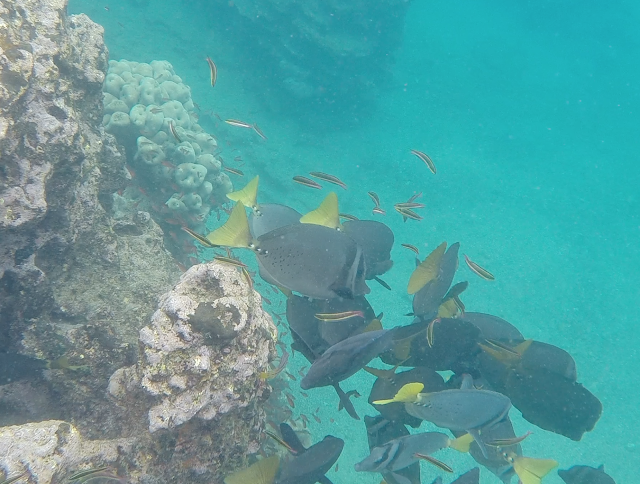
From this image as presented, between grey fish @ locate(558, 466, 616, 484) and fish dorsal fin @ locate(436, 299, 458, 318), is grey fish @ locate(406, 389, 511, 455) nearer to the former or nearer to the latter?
fish dorsal fin @ locate(436, 299, 458, 318)

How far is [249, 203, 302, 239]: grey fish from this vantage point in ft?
11.5

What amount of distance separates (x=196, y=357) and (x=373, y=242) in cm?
184

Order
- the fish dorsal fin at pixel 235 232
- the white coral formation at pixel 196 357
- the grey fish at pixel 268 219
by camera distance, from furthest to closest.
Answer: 1. the grey fish at pixel 268 219
2. the fish dorsal fin at pixel 235 232
3. the white coral formation at pixel 196 357

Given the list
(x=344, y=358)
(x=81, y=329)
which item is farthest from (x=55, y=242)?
(x=344, y=358)

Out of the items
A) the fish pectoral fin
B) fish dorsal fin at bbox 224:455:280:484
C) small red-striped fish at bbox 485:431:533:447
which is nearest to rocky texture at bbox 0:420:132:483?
fish dorsal fin at bbox 224:455:280:484

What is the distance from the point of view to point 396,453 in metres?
2.87

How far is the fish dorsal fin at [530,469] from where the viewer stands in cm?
277

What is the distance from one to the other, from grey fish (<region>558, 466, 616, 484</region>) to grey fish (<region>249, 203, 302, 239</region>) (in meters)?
3.77

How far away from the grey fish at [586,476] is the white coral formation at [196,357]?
352 centimetres

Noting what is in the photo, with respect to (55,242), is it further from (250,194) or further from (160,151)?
(160,151)

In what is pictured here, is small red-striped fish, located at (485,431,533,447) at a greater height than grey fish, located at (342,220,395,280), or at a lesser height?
lesser

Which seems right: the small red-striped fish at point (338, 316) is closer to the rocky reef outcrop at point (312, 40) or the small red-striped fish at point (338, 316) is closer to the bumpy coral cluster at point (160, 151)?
the bumpy coral cluster at point (160, 151)

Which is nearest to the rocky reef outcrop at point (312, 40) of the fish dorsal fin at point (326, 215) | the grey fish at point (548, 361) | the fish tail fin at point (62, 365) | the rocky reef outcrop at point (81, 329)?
the rocky reef outcrop at point (81, 329)

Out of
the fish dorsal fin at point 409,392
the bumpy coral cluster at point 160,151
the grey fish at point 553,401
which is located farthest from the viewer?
the bumpy coral cluster at point 160,151
